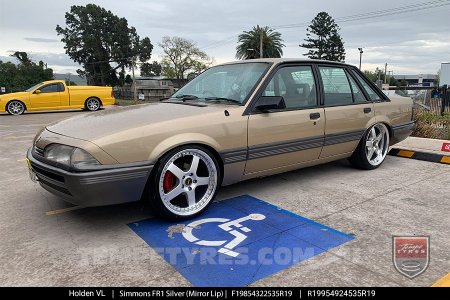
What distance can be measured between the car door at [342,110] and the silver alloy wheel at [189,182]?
5.42 ft

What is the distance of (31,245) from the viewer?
110 inches

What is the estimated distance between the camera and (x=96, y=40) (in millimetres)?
60750

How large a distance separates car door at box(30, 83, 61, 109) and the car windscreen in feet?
38.7

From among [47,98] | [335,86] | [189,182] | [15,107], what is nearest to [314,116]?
[335,86]

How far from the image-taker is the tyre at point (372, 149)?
15.8 ft

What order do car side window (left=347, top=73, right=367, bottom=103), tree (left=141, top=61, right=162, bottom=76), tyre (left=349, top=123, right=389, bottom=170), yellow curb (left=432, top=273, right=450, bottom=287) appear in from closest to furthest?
yellow curb (left=432, top=273, right=450, bottom=287)
car side window (left=347, top=73, right=367, bottom=103)
tyre (left=349, top=123, right=389, bottom=170)
tree (left=141, top=61, right=162, bottom=76)

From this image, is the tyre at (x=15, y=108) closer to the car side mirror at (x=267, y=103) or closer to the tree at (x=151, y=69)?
the car side mirror at (x=267, y=103)

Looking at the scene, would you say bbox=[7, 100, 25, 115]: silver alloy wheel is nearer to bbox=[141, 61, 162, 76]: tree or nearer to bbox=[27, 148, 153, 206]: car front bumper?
bbox=[27, 148, 153, 206]: car front bumper

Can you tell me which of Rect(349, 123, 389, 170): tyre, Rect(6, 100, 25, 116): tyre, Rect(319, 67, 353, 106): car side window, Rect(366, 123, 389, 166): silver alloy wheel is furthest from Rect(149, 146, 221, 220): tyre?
Rect(6, 100, 25, 116): tyre

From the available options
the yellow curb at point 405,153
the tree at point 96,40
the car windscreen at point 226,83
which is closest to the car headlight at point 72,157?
the car windscreen at point 226,83

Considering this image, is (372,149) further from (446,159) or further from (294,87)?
(294,87)

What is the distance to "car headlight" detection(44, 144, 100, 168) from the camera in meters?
2.76

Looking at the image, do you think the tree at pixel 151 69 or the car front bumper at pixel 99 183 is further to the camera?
the tree at pixel 151 69
